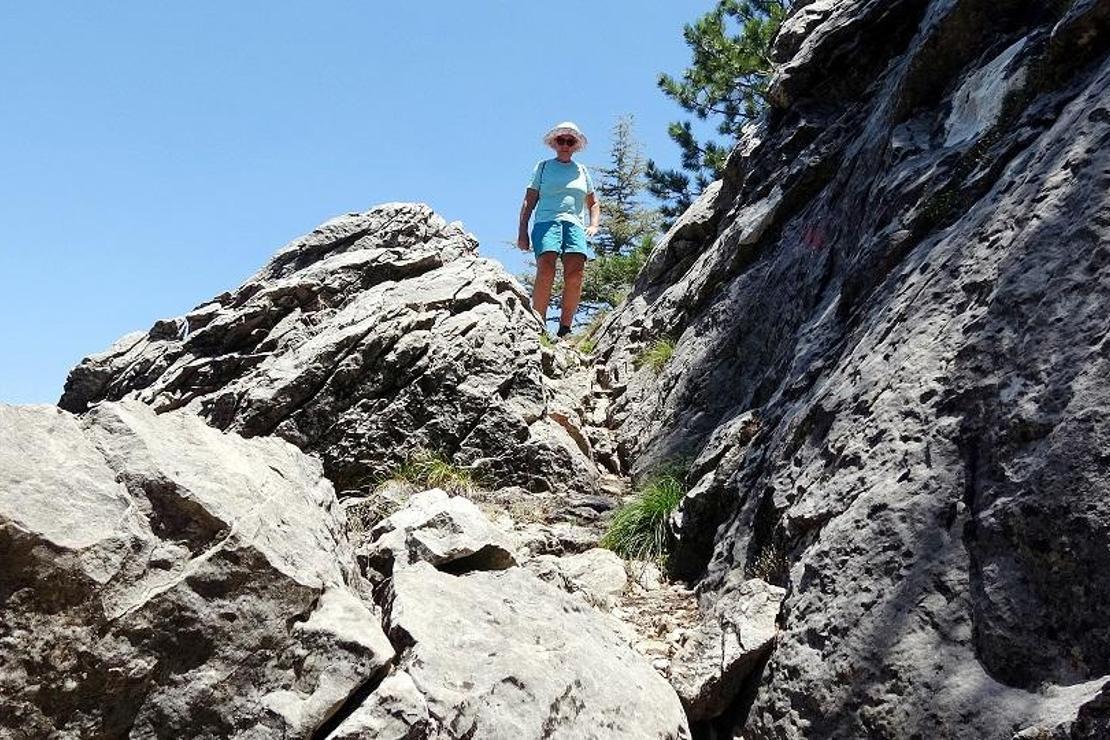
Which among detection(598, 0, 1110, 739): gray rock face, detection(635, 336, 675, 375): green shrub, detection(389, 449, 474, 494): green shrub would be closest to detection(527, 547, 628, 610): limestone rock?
detection(598, 0, 1110, 739): gray rock face

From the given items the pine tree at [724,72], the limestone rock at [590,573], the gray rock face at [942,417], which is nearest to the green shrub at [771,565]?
the gray rock face at [942,417]

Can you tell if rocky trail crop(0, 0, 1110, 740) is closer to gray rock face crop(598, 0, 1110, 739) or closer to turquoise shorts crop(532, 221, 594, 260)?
gray rock face crop(598, 0, 1110, 739)

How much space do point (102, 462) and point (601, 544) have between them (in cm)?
418

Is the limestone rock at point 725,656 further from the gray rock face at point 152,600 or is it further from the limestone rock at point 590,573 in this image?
the gray rock face at point 152,600

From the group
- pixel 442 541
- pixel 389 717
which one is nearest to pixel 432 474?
pixel 442 541

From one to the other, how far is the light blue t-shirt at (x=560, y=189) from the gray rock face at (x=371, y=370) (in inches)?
67.0

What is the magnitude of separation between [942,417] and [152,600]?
376cm

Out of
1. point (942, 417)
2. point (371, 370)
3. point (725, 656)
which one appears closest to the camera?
point (942, 417)

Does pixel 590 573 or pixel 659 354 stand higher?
pixel 659 354

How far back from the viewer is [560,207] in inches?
505

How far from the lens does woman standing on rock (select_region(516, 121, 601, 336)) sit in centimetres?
1284

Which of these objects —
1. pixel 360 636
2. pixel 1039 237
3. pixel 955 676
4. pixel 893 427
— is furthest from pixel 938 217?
pixel 360 636

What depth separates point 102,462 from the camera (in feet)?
13.5

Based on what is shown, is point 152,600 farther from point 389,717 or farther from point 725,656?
point 725,656
